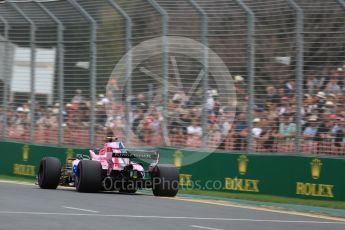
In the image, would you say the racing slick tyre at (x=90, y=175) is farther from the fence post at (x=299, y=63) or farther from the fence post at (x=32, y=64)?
the fence post at (x=32, y=64)

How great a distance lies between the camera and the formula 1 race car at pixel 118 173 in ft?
63.8

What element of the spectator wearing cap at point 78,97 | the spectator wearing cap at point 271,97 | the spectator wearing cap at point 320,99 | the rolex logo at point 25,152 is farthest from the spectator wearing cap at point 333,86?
the rolex logo at point 25,152

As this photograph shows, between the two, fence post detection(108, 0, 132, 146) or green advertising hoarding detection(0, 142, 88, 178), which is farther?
green advertising hoarding detection(0, 142, 88, 178)

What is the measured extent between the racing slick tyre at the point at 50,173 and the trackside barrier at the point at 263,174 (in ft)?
9.86

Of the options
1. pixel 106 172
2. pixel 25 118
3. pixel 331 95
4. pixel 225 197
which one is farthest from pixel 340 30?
pixel 25 118

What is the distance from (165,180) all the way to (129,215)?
511 cm

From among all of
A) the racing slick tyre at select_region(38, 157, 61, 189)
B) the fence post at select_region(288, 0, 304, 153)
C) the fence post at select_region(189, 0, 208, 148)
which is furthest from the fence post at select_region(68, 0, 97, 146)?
the fence post at select_region(288, 0, 304, 153)

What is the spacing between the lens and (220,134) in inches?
838

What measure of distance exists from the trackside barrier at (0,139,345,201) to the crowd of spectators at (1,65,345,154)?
0.24 m

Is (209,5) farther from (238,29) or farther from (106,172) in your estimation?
(106,172)

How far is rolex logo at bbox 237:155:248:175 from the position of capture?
67.6ft

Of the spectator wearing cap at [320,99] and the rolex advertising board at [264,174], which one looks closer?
the rolex advertising board at [264,174]

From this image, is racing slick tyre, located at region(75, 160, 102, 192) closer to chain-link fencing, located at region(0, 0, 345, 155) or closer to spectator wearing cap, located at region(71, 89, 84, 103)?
chain-link fencing, located at region(0, 0, 345, 155)

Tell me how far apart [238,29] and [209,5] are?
1.04 meters
